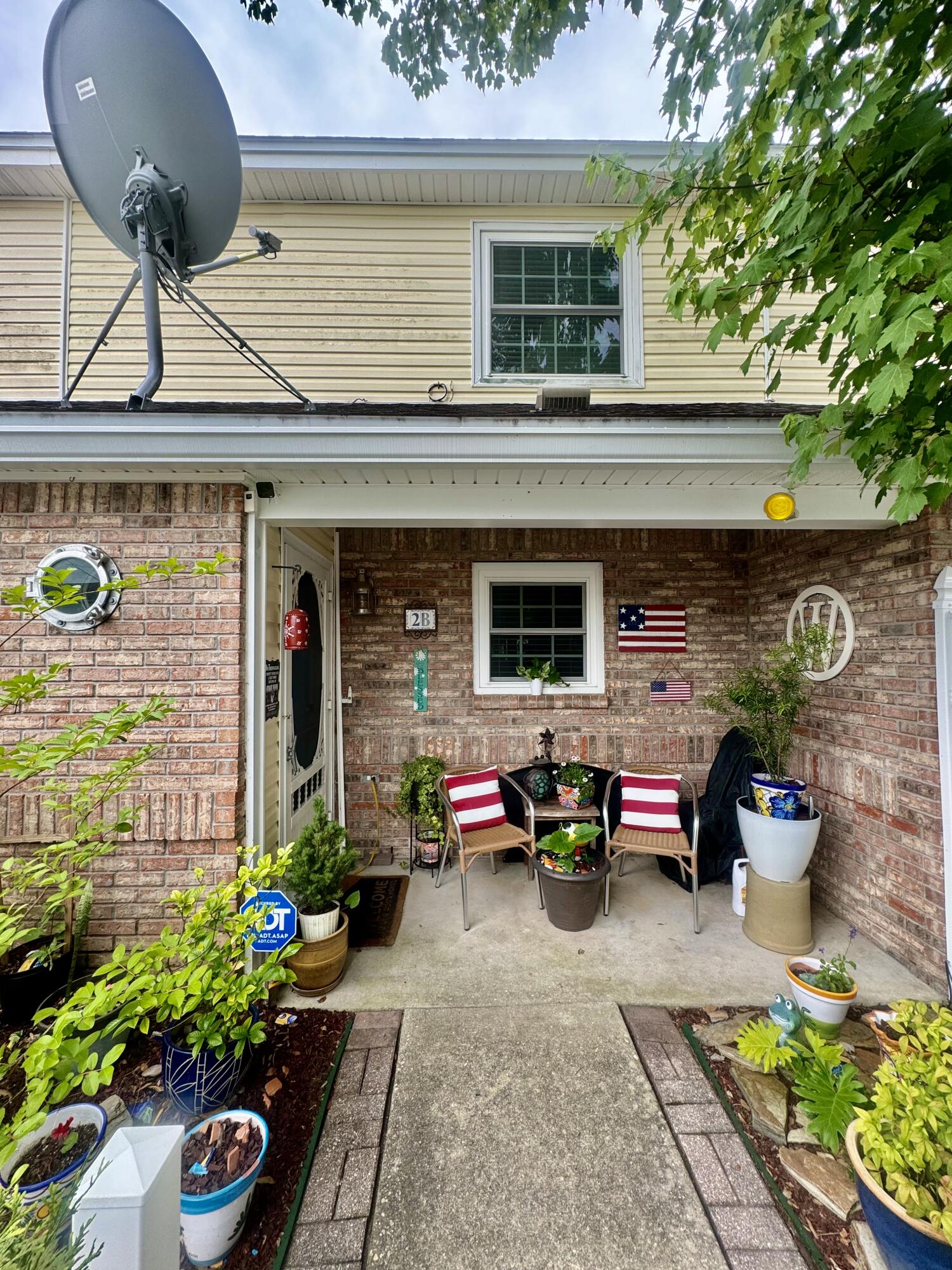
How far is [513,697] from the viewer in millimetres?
4699

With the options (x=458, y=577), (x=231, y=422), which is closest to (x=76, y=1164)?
(x=231, y=422)

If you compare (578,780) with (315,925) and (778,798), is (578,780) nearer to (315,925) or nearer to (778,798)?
(778,798)

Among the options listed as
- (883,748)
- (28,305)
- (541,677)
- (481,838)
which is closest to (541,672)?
(541,677)

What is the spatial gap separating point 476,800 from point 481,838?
0.33 metres

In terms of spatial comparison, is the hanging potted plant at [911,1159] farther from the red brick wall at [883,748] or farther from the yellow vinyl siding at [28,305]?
the yellow vinyl siding at [28,305]

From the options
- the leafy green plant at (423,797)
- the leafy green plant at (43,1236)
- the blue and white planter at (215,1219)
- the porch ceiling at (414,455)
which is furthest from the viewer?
the leafy green plant at (423,797)

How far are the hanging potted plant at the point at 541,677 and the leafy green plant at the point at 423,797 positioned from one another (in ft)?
3.70

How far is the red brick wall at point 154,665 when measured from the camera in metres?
2.78

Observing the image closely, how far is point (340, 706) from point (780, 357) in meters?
4.82

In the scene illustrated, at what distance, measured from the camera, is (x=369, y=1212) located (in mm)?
1746

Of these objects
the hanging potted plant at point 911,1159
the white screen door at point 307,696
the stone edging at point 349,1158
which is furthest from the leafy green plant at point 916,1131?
the white screen door at point 307,696

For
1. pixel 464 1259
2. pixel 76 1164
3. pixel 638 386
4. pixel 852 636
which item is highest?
pixel 638 386

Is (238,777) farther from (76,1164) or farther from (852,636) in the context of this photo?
(852,636)

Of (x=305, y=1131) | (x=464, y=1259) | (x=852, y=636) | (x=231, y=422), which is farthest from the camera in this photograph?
(x=852, y=636)
